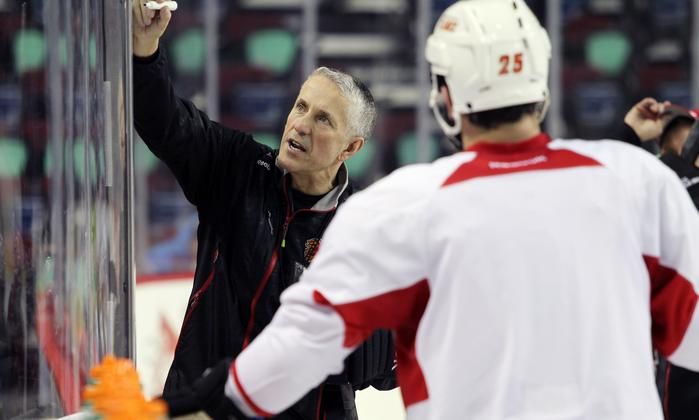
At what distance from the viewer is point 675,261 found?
5.26 feet

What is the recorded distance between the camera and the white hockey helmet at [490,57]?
1545mm

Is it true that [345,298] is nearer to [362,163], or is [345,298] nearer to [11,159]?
[11,159]

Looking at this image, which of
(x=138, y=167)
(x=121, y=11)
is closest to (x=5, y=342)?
(x=121, y=11)

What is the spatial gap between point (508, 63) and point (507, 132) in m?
0.09

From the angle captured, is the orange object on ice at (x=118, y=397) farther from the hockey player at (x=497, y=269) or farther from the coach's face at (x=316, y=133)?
the coach's face at (x=316, y=133)

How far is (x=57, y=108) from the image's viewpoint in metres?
1.78

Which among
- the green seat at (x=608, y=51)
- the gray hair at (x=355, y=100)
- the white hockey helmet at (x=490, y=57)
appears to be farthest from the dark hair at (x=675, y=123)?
the green seat at (x=608, y=51)

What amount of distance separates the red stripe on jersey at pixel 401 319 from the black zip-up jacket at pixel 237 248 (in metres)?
0.65

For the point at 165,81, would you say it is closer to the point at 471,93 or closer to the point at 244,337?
the point at 244,337

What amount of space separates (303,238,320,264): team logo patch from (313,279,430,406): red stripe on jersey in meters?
0.68

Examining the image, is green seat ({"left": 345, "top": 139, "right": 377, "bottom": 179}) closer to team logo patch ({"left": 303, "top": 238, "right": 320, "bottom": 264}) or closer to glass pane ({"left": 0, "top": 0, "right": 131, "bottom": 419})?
team logo patch ({"left": 303, "top": 238, "right": 320, "bottom": 264})

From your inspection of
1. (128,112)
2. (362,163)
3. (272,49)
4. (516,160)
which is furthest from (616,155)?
(272,49)

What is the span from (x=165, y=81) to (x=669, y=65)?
5.97 meters

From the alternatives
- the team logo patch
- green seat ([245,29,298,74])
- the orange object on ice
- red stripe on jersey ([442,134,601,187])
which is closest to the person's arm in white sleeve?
red stripe on jersey ([442,134,601,187])
